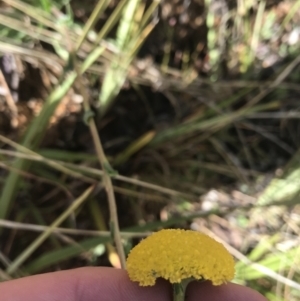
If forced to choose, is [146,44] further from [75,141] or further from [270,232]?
[270,232]

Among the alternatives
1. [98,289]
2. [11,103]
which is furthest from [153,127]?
[98,289]

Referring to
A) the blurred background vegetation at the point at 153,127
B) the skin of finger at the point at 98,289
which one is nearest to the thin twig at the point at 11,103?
the blurred background vegetation at the point at 153,127

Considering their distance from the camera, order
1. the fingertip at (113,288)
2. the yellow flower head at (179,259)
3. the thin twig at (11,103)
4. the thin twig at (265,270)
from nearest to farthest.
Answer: the yellow flower head at (179,259), the fingertip at (113,288), the thin twig at (265,270), the thin twig at (11,103)

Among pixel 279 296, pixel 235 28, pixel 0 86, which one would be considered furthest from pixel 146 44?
pixel 279 296

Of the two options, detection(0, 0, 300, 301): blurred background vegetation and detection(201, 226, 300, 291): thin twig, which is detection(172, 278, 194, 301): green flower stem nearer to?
detection(0, 0, 300, 301): blurred background vegetation

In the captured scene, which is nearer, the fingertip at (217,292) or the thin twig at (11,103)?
the fingertip at (217,292)

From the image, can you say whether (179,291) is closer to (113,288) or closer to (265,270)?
(113,288)

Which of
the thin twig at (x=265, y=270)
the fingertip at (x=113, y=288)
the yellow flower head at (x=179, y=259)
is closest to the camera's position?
the yellow flower head at (x=179, y=259)

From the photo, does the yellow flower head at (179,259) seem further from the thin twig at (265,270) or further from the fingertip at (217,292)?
the thin twig at (265,270)
